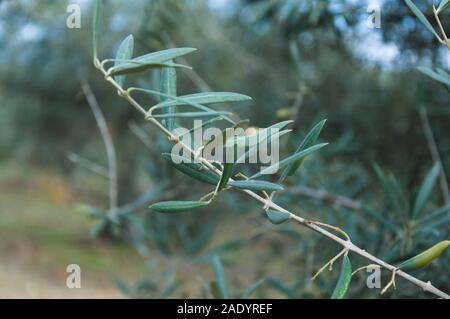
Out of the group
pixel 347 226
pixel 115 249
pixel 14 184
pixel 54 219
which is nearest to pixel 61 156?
pixel 115 249

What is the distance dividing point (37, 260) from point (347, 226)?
29.8 ft

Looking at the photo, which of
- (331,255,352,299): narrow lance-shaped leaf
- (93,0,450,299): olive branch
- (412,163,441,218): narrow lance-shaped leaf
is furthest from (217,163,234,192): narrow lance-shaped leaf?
(412,163,441,218): narrow lance-shaped leaf

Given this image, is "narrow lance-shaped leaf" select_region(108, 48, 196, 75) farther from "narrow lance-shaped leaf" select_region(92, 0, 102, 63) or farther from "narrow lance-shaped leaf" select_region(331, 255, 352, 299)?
"narrow lance-shaped leaf" select_region(331, 255, 352, 299)

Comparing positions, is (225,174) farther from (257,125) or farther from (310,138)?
(257,125)

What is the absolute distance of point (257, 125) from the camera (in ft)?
13.3

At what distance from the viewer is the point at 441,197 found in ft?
9.16

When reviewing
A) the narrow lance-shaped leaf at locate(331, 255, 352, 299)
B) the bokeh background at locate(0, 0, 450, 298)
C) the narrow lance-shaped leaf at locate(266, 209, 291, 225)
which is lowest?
the narrow lance-shaped leaf at locate(331, 255, 352, 299)

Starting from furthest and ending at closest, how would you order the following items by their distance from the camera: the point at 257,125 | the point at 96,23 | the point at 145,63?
the point at 257,125, the point at 96,23, the point at 145,63

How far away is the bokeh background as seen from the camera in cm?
222

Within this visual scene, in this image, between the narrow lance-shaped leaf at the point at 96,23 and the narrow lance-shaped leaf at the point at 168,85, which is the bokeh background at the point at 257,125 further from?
the narrow lance-shaped leaf at the point at 96,23

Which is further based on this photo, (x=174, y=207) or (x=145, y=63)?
(x=174, y=207)

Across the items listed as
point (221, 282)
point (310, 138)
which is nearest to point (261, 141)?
point (310, 138)
